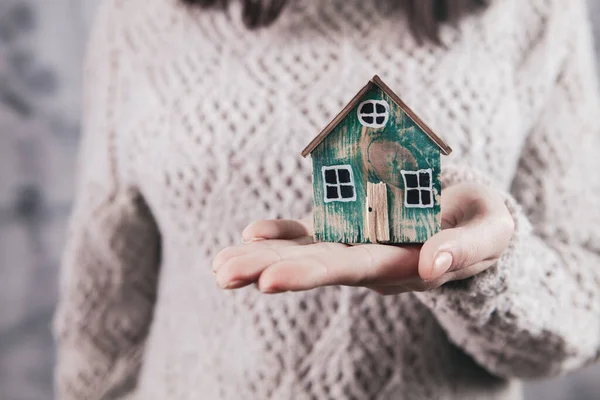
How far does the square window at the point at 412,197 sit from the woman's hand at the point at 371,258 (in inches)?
1.3

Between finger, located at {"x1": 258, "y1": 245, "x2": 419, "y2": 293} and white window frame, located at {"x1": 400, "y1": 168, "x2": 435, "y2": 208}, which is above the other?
white window frame, located at {"x1": 400, "y1": 168, "x2": 435, "y2": 208}

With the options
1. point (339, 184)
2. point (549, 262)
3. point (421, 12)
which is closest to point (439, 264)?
point (339, 184)

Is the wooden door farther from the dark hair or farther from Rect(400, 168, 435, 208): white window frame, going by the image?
the dark hair

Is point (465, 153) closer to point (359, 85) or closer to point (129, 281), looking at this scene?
point (359, 85)

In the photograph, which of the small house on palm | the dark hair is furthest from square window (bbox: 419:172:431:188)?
the dark hair

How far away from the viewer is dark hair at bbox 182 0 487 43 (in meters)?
0.68

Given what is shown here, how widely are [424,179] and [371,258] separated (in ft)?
0.35

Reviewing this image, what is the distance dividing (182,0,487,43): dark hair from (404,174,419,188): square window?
27 centimetres

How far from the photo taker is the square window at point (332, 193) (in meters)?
0.47

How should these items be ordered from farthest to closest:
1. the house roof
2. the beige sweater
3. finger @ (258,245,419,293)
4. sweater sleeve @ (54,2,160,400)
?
1. sweater sleeve @ (54,2,160,400)
2. the beige sweater
3. the house roof
4. finger @ (258,245,419,293)

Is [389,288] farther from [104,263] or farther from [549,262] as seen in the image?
[104,263]

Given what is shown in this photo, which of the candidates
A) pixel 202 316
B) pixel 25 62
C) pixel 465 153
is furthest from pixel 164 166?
Result: pixel 25 62

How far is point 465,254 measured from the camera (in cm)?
38

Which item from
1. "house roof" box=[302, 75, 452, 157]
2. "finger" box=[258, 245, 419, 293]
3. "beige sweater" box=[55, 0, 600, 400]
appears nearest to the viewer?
"finger" box=[258, 245, 419, 293]
